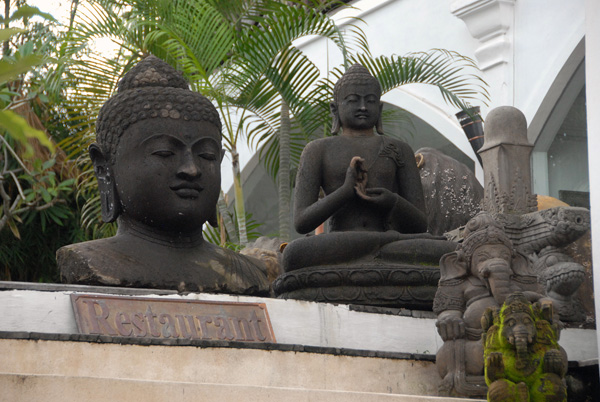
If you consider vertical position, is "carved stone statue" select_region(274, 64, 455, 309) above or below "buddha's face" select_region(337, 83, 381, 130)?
below

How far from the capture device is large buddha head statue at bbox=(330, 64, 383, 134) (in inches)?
307

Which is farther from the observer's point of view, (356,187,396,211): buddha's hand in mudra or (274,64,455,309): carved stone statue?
(356,187,396,211): buddha's hand in mudra

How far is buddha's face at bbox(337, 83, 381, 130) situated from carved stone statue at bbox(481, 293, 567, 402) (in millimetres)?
2846

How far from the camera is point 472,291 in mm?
5938

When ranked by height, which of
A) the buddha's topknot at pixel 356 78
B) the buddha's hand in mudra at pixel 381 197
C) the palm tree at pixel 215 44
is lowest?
the buddha's hand in mudra at pixel 381 197

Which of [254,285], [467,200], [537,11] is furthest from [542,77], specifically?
[254,285]

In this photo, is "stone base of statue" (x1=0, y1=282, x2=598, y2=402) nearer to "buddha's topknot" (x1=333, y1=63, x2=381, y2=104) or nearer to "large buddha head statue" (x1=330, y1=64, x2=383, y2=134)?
"large buddha head statue" (x1=330, y1=64, x2=383, y2=134)

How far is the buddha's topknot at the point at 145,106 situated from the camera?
Result: 663 cm

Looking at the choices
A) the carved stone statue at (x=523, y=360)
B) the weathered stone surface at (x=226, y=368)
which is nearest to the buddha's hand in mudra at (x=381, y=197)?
the weathered stone surface at (x=226, y=368)

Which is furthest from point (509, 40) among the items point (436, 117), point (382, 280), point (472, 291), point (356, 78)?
point (472, 291)

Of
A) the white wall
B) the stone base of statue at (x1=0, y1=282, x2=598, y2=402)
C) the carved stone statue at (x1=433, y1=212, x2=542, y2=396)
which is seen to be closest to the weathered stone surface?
the stone base of statue at (x1=0, y1=282, x2=598, y2=402)

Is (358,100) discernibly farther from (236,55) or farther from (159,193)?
(236,55)

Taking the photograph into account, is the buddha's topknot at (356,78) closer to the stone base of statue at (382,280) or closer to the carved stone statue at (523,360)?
Answer: the stone base of statue at (382,280)

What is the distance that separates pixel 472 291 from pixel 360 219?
5.76 ft
